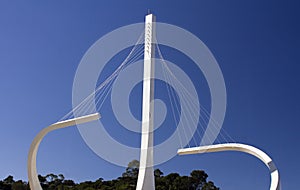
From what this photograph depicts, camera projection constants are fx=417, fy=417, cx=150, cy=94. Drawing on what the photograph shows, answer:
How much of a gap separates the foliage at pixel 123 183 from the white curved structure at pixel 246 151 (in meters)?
18.8

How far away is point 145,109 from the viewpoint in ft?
65.9

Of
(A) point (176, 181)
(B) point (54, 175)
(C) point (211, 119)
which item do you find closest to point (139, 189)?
(C) point (211, 119)

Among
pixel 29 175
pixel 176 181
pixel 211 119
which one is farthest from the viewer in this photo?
pixel 176 181

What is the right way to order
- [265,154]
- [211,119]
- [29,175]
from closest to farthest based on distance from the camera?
1. [265,154]
2. [29,175]
3. [211,119]

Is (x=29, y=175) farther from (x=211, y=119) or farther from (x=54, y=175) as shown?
(x=54, y=175)

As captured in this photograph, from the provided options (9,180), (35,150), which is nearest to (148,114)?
(35,150)

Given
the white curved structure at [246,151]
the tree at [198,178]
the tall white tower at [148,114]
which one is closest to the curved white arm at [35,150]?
the tall white tower at [148,114]

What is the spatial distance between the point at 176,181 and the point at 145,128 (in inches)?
771

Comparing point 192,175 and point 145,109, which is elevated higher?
point 192,175

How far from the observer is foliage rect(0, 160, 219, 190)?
3772cm

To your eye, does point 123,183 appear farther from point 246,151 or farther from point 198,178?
point 246,151

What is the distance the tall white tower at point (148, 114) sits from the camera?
18.7 m

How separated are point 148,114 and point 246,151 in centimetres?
480

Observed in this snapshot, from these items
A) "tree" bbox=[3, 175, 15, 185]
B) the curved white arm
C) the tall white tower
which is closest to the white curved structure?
the tall white tower
